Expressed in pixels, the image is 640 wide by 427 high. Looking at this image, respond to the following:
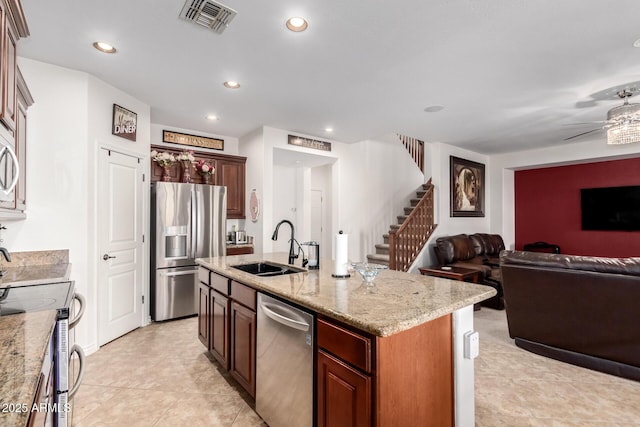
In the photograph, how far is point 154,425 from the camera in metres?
2.00

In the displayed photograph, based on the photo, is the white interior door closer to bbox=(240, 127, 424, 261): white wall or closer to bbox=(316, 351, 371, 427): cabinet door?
bbox=(240, 127, 424, 261): white wall

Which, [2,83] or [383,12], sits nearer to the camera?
[2,83]

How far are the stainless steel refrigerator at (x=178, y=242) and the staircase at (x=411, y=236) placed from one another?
2706 mm

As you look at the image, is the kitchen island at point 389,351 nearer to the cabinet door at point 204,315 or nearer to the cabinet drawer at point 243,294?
the cabinet drawer at point 243,294

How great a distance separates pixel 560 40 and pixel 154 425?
405cm

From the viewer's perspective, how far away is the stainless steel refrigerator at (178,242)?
392 cm

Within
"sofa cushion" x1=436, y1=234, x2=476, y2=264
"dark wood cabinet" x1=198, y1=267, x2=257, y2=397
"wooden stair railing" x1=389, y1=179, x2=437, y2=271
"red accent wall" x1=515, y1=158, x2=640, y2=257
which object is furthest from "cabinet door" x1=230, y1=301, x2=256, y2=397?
"red accent wall" x1=515, y1=158, x2=640, y2=257

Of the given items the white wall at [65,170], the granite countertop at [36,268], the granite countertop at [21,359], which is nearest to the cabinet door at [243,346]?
the granite countertop at [21,359]

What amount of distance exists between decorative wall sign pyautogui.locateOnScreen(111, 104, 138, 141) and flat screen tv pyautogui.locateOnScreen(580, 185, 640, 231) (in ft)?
24.9

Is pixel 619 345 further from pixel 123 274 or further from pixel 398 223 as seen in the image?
pixel 123 274

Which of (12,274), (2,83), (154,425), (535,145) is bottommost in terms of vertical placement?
(154,425)

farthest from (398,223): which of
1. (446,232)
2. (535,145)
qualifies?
(535,145)

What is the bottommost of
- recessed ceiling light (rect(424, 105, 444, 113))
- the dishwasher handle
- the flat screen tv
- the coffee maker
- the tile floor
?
the tile floor

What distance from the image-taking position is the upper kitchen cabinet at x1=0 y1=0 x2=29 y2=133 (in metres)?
1.51
